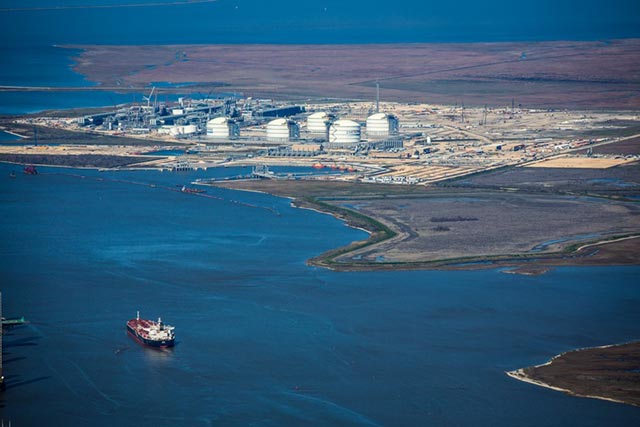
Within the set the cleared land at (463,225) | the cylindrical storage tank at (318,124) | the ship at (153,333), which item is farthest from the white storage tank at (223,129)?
the ship at (153,333)

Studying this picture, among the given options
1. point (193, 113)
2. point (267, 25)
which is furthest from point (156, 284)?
point (267, 25)

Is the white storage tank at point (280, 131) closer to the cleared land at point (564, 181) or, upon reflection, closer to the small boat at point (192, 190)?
the cleared land at point (564, 181)

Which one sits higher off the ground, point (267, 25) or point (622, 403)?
point (267, 25)

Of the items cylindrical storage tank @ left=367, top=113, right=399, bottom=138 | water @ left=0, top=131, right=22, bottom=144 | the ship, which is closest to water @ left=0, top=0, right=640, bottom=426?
the ship

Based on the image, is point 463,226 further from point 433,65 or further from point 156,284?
point 433,65

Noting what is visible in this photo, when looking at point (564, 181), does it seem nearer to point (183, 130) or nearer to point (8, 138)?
point (183, 130)

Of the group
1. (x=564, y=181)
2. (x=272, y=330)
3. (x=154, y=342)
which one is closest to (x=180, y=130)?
(x=564, y=181)
